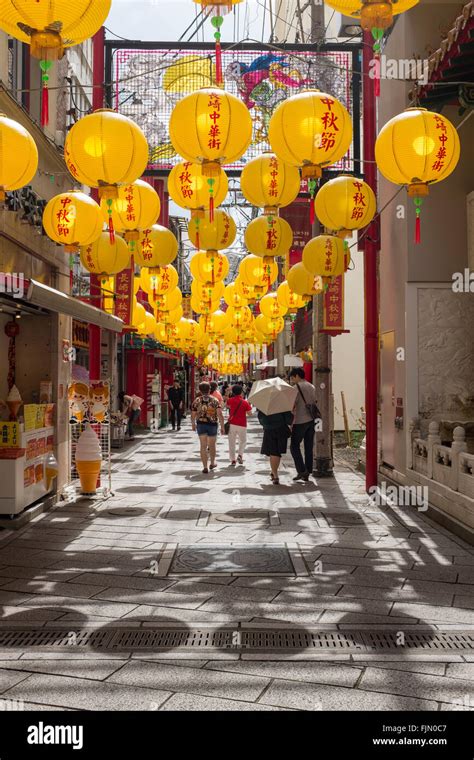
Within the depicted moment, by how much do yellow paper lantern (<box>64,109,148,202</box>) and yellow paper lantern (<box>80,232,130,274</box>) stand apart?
3179mm

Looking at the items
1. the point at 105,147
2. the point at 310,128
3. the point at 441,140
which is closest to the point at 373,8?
the point at 310,128

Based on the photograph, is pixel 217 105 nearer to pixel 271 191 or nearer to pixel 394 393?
pixel 271 191

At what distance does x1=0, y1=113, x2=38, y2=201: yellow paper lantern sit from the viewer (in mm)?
6684

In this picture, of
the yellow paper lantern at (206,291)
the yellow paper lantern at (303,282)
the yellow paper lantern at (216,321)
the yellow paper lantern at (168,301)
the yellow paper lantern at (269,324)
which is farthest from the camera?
the yellow paper lantern at (216,321)

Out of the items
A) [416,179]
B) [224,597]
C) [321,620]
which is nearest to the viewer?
[321,620]

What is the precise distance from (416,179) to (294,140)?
1.48m

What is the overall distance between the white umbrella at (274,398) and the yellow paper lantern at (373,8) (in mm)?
8930

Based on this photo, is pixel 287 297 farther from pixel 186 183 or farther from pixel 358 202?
pixel 186 183

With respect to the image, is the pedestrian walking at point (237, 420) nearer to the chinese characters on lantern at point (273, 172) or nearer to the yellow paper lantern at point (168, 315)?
the yellow paper lantern at point (168, 315)

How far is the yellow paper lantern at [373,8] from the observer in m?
5.53

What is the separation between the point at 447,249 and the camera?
12617 mm

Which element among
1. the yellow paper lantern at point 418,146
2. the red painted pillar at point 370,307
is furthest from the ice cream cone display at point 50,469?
the yellow paper lantern at point 418,146

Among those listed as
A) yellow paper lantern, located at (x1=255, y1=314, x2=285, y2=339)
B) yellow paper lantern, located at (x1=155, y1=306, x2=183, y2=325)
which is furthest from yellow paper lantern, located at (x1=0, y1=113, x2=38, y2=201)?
yellow paper lantern, located at (x1=255, y1=314, x2=285, y2=339)
